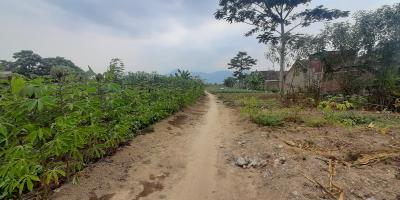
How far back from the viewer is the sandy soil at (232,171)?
446 cm

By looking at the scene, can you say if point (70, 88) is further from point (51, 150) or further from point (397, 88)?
point (397, 88)

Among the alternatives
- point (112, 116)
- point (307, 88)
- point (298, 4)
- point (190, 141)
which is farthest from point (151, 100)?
point (298, 4)

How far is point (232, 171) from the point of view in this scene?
18.1 feet

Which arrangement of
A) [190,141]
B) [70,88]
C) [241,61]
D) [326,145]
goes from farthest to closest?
[241,61] → [190,141] → [326,145] → [70,88]

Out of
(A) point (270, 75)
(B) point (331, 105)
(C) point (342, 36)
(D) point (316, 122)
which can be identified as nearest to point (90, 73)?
(D) point (316, 122)

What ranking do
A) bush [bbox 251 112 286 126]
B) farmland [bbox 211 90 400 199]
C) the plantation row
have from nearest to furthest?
the plantation row
farmland [bbox 211 90 400 199]
bush [bbox 251 112 286 126]

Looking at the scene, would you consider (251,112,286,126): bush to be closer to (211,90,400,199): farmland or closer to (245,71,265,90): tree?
(211,90,400,199): farmland

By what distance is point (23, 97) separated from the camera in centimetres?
342

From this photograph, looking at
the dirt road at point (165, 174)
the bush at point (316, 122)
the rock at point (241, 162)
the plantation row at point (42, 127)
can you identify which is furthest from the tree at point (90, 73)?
the bush at point (316, 122)

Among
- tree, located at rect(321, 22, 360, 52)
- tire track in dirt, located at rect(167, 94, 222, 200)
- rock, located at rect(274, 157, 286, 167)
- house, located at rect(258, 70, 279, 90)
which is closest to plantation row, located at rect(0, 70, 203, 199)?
tire track in dirt, located at rect(167, 94, 222, 200)

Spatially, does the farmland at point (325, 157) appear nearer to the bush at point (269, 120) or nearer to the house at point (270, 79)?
the bush at point (269, 120)

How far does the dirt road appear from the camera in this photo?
178 inches

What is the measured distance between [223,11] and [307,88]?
29.1ft

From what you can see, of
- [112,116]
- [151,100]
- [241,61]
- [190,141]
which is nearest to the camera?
[112,116]
